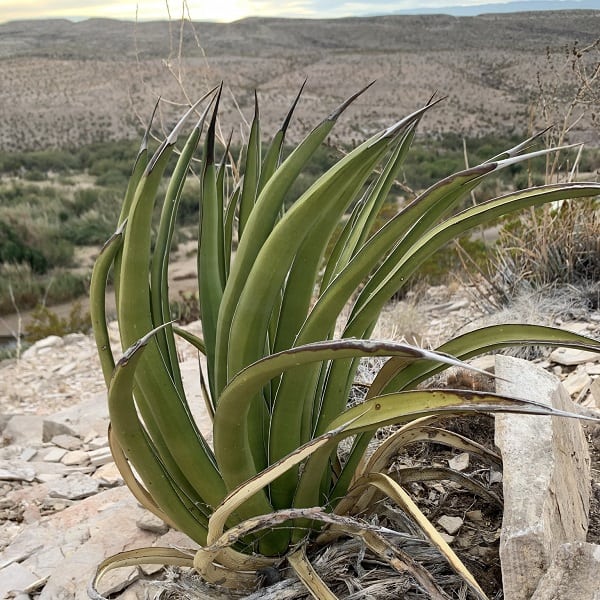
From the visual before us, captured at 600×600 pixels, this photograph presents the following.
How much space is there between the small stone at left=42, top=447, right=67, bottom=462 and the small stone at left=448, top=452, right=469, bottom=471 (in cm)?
229

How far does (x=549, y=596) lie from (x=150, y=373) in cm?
87

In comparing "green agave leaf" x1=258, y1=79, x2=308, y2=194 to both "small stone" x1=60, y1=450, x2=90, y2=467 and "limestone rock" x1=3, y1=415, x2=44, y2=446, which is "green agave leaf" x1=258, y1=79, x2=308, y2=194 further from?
"limestone rock" x1=3, y1=415, x2=44, y2=446

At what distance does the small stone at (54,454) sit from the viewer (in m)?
3.75

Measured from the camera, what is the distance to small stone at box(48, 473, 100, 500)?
3.13 m

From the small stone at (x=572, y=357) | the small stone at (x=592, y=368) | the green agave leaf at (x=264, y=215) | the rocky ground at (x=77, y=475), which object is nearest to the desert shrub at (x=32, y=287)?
the rocky ground at (x=77, y=475)

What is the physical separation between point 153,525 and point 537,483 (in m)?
1.19

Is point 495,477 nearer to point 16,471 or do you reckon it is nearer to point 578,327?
point 578,327

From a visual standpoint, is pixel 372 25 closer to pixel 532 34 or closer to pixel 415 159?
pixel 532 34

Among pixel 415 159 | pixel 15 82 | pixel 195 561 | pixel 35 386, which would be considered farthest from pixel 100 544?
pixel 15 82

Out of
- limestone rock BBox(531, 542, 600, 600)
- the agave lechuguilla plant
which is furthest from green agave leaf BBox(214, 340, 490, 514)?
limestone rock BBox(531, 542, 600, 600)

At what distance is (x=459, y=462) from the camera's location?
86.4 inches

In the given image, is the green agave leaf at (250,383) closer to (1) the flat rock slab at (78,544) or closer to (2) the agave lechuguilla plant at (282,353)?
(2) the agave lechuguilla plant at (282,353)

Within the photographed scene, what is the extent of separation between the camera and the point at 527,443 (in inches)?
69.4

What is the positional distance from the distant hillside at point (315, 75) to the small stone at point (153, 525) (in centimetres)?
1931
